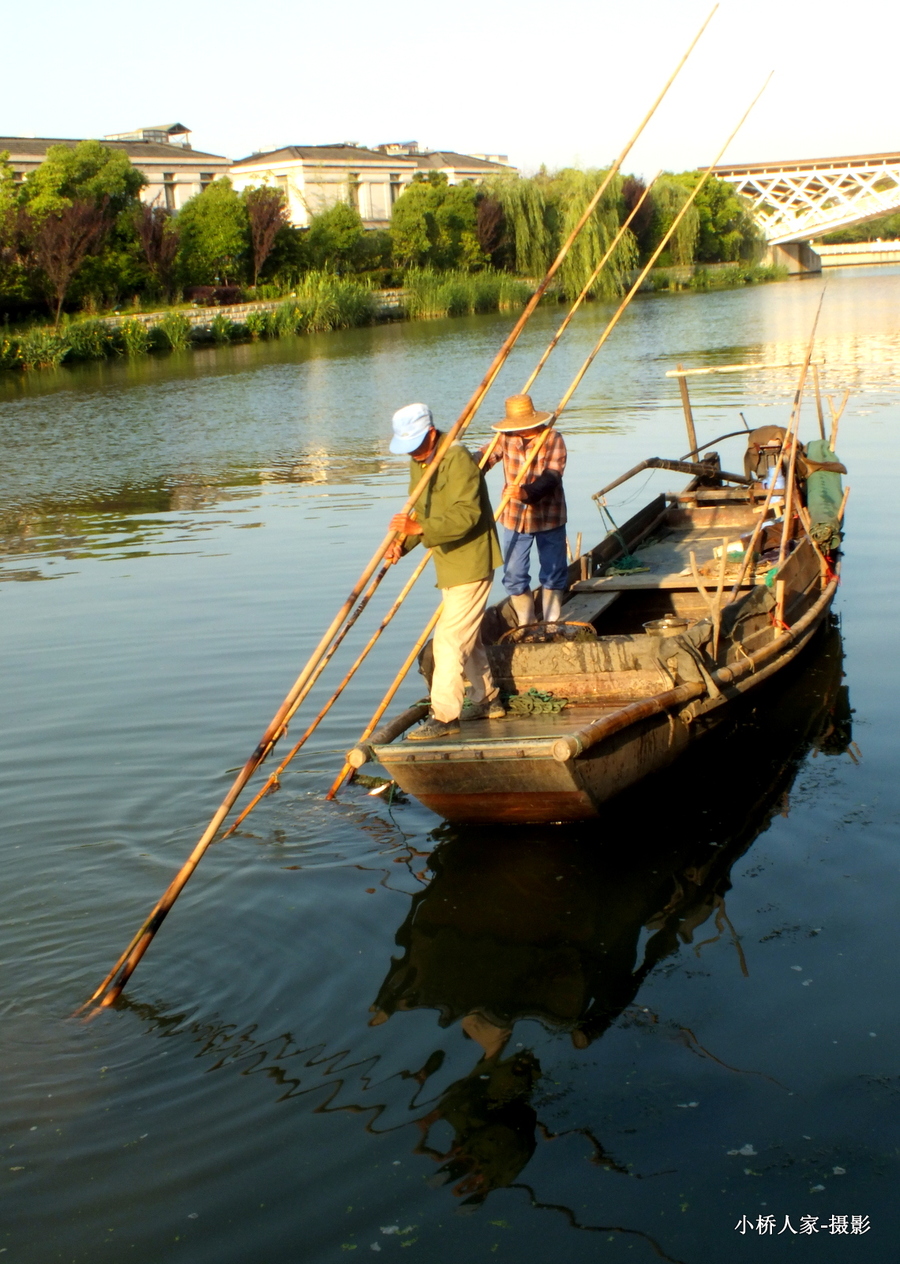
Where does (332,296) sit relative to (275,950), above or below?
above

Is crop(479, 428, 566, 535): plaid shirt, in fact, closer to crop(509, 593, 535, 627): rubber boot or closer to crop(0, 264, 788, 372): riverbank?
crop(509, 593, 535, 627): rubber boot

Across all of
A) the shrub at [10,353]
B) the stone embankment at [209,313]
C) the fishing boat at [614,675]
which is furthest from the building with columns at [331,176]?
the fishing boat at [614,675]

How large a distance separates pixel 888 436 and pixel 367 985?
564 inches

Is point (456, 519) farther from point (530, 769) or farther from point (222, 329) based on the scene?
point (222, 329)

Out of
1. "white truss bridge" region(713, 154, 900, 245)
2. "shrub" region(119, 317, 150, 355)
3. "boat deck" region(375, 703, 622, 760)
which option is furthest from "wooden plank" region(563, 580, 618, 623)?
"white truss bridge" region(713, 154, 900, 245)

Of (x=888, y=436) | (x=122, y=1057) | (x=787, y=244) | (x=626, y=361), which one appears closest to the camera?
(x=122, y=1057)

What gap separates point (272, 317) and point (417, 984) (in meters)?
42.1

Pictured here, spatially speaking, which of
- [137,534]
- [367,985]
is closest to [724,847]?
[367,985]

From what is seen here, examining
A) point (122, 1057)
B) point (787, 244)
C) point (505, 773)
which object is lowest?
point (122, 1057)

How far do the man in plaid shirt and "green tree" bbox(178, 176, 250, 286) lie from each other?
47.0 metres

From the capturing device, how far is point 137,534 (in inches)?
578

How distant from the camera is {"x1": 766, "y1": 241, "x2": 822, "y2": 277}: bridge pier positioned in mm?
79438

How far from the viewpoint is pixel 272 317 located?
146ft

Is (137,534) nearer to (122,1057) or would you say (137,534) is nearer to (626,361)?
(122,1057)
